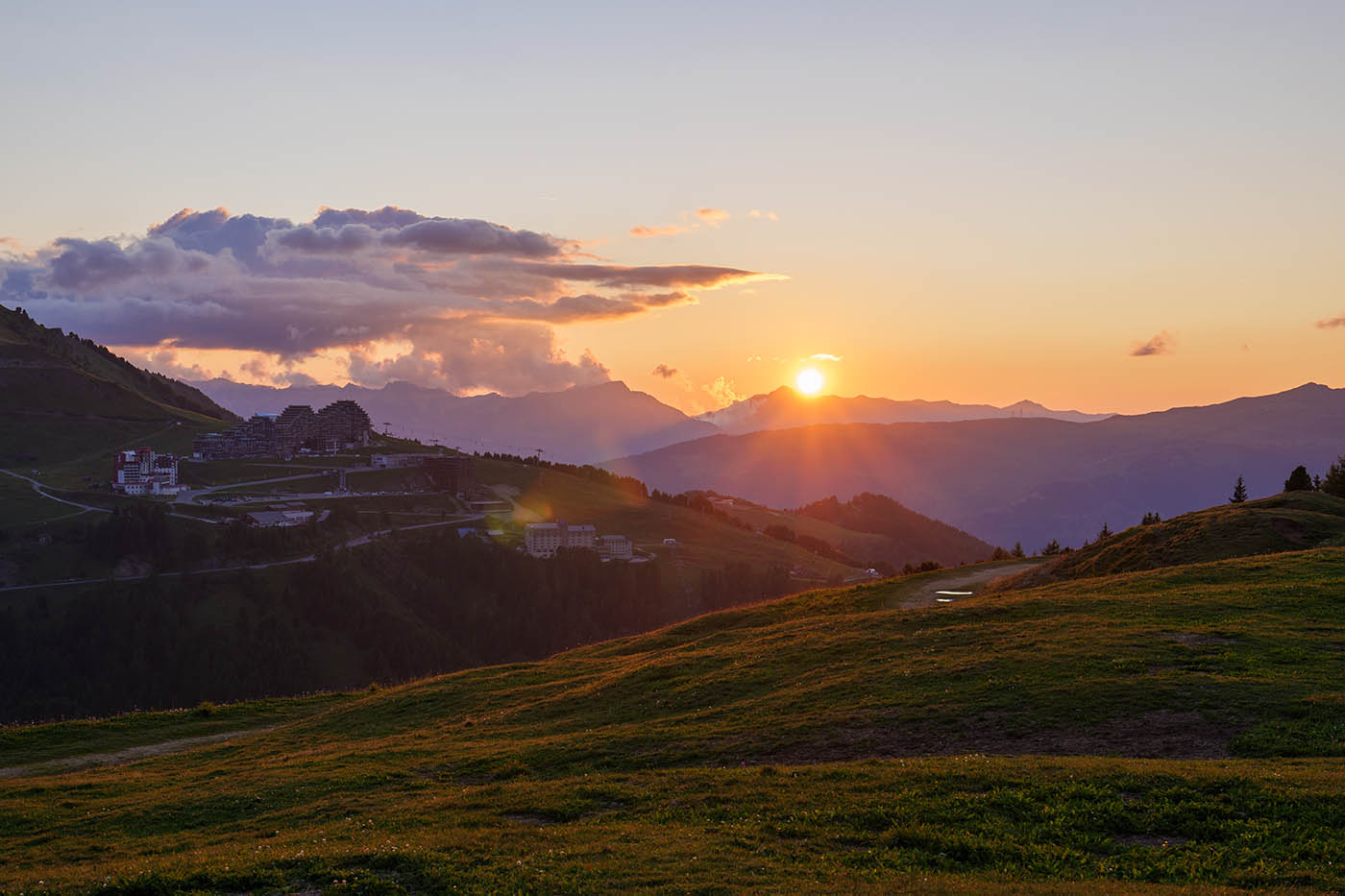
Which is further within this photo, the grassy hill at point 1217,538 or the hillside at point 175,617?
the hillside at point 175,617

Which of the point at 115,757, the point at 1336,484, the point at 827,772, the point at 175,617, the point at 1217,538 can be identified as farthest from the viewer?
the point at 175,617

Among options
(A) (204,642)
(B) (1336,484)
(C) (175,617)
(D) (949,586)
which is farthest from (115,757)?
(C) (175,617)

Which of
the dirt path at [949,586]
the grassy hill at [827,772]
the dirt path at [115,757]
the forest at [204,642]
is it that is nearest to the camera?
the grassy hill at [827,772]

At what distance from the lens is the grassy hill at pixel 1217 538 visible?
44.7 m

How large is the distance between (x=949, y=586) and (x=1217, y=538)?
1474cm

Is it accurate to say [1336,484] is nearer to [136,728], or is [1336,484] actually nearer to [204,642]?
[136,728]

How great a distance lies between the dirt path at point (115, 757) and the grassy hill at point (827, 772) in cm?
120

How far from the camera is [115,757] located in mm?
36188

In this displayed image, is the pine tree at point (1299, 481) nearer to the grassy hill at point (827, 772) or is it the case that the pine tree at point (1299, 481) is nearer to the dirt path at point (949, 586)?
the dirt path at point (949, 586)

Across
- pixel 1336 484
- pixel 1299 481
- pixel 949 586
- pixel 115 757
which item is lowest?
pixel 115 757

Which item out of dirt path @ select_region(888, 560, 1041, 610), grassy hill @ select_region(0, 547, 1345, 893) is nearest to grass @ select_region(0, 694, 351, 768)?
grassy hill @ select_region(0, 547, 1345, 893)

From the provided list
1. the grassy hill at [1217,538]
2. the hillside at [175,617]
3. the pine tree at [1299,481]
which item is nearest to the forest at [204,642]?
the hillside at [175,617]

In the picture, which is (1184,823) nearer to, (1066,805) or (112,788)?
(1066,805)

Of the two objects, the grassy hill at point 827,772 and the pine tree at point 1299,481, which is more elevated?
the pine tree at point 1299,481
